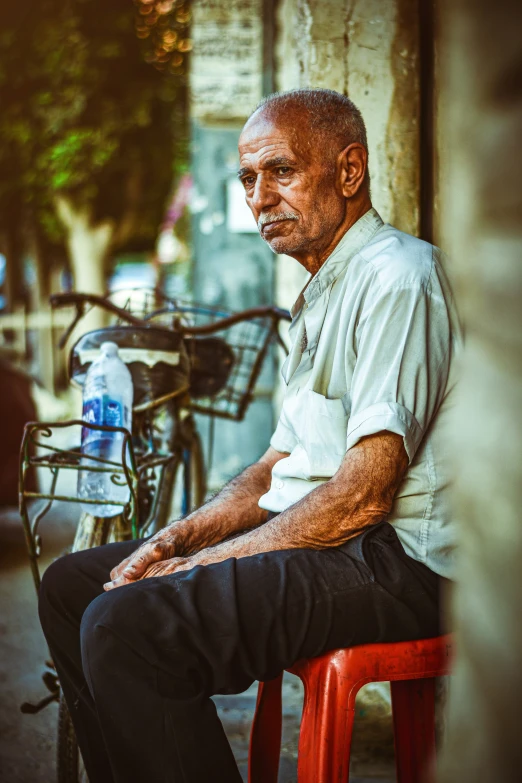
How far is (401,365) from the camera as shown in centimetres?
165

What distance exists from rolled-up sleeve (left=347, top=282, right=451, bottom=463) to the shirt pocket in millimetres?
126

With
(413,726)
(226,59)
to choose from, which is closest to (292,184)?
(413,726)

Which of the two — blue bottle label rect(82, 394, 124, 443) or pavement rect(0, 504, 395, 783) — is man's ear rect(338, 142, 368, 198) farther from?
pavement rect(0, 504, 395, 783)

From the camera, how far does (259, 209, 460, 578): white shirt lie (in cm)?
165

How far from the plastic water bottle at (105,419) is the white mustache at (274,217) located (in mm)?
835

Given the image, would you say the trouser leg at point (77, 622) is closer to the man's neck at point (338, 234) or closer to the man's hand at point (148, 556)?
the man's hand at point (148, 556)

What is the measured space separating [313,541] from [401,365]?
0.40m

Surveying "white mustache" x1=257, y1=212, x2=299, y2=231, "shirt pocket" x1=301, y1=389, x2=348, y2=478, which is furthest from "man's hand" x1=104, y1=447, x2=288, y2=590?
"white mustache" x1=257, y1=212, x2=299, y2=231

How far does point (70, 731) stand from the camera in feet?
7.39

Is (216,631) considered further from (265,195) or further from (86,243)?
(86,243)

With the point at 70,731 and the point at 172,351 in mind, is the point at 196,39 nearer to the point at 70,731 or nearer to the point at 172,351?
the point at 172,351

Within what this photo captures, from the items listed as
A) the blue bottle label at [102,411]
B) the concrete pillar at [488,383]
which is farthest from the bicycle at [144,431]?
the concrete pillar at [488,383]

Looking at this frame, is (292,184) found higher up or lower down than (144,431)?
higher up

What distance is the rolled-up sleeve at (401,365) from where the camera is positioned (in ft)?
5.36
